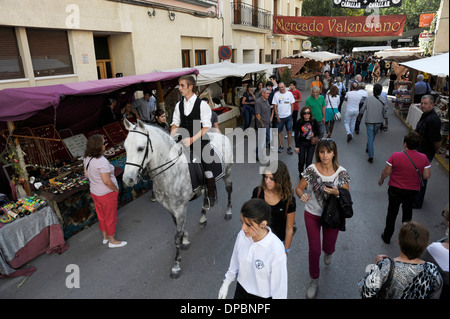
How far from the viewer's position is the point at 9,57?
6.65 metres

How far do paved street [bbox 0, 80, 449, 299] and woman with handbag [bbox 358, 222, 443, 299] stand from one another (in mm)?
1598

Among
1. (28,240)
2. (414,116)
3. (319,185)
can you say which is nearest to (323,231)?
(319,185)

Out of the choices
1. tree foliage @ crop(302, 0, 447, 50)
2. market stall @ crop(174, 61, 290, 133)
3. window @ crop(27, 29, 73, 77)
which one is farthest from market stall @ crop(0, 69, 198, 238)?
tree foliage @ crop(302, 0, 447, 50)

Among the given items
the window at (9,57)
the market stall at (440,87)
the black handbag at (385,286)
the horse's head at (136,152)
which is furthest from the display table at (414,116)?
the window at (9,57)

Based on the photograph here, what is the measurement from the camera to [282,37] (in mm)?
25234

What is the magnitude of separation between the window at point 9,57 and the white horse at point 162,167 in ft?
16.0

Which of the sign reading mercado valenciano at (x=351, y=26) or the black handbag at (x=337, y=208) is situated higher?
the sign reading mercado valenciano at (x=351, y=26)

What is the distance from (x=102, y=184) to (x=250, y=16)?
1648 cm

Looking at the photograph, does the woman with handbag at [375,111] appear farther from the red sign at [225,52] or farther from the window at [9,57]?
the window at [9,57]

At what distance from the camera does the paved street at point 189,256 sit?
3.91m

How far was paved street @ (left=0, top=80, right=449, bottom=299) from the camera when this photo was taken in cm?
391

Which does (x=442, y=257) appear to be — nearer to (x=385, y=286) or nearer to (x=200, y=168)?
(x=385, y=286)

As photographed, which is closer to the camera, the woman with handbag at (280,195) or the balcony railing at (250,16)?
the woman with handbag at (280,195)

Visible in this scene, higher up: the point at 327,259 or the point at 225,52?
the point at 225,52
